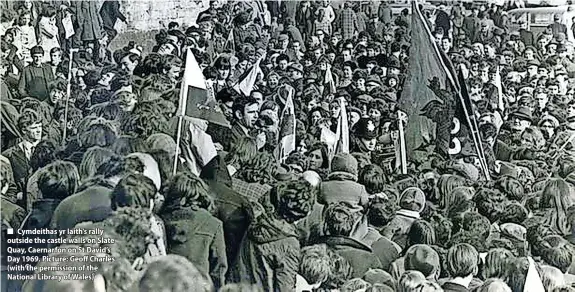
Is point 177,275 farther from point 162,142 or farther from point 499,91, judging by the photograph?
point 499,91

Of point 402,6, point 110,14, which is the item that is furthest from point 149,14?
point 402,6

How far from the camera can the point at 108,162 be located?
2.62 meters

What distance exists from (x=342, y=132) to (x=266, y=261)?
45 cm

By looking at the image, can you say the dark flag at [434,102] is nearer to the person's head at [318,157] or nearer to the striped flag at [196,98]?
the person's head at [318,157]

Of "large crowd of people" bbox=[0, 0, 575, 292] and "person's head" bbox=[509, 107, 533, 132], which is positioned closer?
"large crowd of people" bbox=[0, 0, 575, 292]

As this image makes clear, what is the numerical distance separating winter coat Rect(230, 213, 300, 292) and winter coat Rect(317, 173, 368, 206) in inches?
6.4

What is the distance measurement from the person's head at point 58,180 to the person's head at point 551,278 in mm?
1441

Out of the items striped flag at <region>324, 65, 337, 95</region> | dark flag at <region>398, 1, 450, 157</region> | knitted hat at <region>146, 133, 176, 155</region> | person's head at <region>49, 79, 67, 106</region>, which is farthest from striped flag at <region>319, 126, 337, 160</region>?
Result: person's head at <region>49, 79, 67, 106</region>

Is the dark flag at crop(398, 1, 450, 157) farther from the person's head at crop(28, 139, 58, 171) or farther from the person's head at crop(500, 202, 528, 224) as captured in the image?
the person's head at crop(28, 139, 58, 171)

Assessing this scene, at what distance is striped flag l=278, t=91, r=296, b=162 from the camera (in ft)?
8.71

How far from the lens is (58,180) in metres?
2.60

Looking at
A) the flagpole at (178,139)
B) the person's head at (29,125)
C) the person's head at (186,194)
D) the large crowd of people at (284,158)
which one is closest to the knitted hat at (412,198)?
the large crowd of people at (284,158)

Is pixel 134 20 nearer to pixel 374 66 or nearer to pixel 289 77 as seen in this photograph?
pixel 289 77

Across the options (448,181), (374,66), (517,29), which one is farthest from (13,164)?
(517,29)
